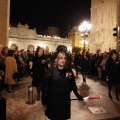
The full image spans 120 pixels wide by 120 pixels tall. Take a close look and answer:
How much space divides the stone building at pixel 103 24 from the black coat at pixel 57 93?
30.8 m

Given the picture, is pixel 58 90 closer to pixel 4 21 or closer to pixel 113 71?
pixel 113 71

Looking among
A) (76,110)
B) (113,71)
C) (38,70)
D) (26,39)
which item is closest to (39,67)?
(38,70)

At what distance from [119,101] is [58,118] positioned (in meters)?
5.01

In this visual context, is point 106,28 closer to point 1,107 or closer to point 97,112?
point 97,112

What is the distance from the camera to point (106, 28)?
36281mm

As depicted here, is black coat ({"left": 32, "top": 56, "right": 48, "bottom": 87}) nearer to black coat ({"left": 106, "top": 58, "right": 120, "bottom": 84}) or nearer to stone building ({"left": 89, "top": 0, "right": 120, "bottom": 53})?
black coat ({"left": 106, "top": 58, "right": 120, "bottom": 84})

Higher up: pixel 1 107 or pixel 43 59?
pixel 43 59

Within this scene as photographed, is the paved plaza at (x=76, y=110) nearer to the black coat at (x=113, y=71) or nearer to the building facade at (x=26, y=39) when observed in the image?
the black coat at (x=113, y=71)

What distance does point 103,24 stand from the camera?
3691 cm

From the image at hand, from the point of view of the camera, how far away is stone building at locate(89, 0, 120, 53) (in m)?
34.6

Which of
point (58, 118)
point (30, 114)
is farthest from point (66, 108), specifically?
point (30, 114)

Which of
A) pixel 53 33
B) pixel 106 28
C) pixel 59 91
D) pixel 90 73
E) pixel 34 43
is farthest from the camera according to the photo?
pixel 53 33

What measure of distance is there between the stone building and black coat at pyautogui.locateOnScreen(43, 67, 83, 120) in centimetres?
3080

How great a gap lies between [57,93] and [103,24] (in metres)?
34.3
